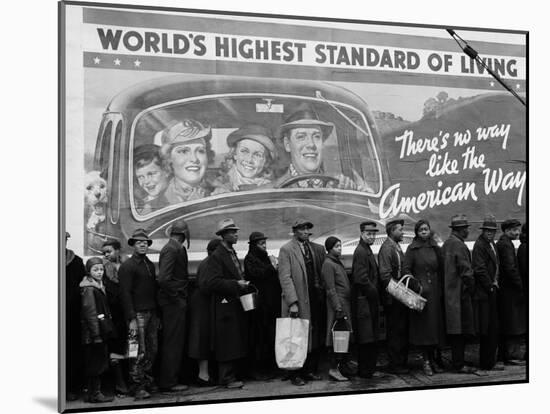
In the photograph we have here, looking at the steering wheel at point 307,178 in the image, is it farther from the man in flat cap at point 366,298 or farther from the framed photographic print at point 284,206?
the man in flat cap at point 366,298

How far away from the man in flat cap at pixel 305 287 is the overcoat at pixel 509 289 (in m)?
2.68

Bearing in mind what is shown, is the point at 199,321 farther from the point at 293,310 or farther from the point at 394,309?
the point at 394,309

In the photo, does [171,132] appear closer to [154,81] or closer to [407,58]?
[154,81]

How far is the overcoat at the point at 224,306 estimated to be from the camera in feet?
38.3

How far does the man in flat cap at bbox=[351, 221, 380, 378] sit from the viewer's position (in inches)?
483

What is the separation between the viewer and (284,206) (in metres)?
12.2

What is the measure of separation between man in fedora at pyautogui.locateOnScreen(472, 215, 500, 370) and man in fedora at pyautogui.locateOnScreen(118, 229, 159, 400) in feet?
14.5

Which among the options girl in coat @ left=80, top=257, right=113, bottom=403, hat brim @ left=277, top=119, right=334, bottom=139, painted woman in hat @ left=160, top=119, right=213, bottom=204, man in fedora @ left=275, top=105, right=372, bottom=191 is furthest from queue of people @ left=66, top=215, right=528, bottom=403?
hat brim @ left=277, top=119, right=334, bottom=139

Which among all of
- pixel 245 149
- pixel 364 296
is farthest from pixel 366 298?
pixel 245 149

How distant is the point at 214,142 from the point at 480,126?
3.82 meters

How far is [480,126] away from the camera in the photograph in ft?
43.2

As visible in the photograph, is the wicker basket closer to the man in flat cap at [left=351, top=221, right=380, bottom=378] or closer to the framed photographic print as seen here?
the framed photographic print

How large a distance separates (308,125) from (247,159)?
0.94 m

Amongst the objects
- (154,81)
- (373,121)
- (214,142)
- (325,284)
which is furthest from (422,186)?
(154,81)
